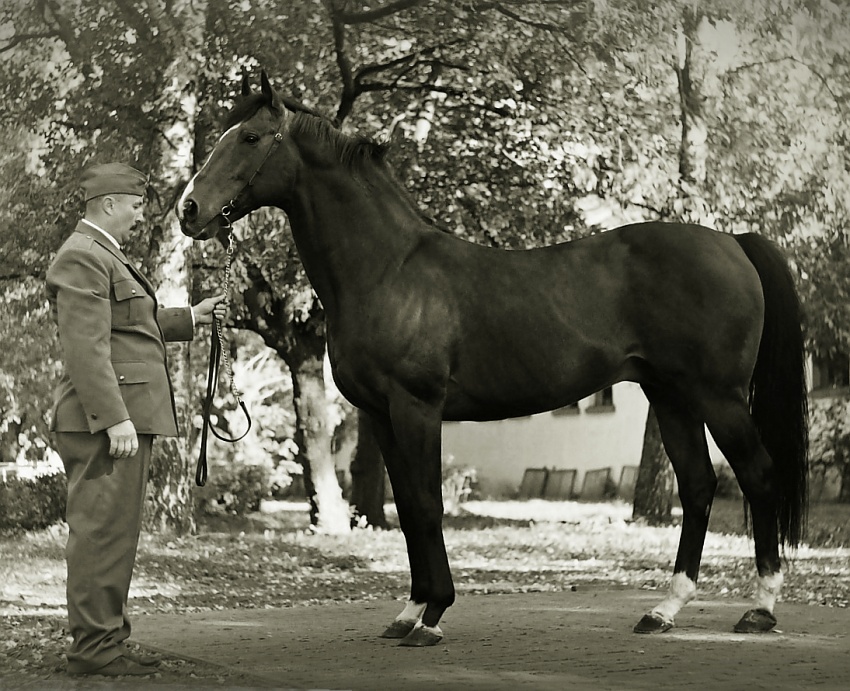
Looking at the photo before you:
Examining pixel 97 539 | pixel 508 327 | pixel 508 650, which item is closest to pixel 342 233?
pixel 508 327

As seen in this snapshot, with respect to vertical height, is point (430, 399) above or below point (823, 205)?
below

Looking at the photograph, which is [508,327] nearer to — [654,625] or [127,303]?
[654,625]

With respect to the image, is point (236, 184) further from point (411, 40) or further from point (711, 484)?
point (411, 40)

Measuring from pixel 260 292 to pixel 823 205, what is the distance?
3.41 meters

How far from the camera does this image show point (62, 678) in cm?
348

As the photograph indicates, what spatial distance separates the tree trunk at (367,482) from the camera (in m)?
6.59

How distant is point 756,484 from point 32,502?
426 cm

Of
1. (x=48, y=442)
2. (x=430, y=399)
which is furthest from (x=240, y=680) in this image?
(x=48, y=442)

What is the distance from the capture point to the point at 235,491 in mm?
6859

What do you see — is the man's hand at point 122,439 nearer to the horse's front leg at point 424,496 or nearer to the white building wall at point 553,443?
the horse's front leg at point 424,496

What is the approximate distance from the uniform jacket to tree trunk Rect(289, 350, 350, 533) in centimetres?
310

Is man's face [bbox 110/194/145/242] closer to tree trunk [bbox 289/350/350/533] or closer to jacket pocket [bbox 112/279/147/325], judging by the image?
jacket pocket [bbox 112/279/147/325]

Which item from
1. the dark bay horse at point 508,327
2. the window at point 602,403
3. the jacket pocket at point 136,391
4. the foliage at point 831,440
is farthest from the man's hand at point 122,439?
the foliage at point 831,440

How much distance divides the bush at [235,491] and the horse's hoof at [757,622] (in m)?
3.32
